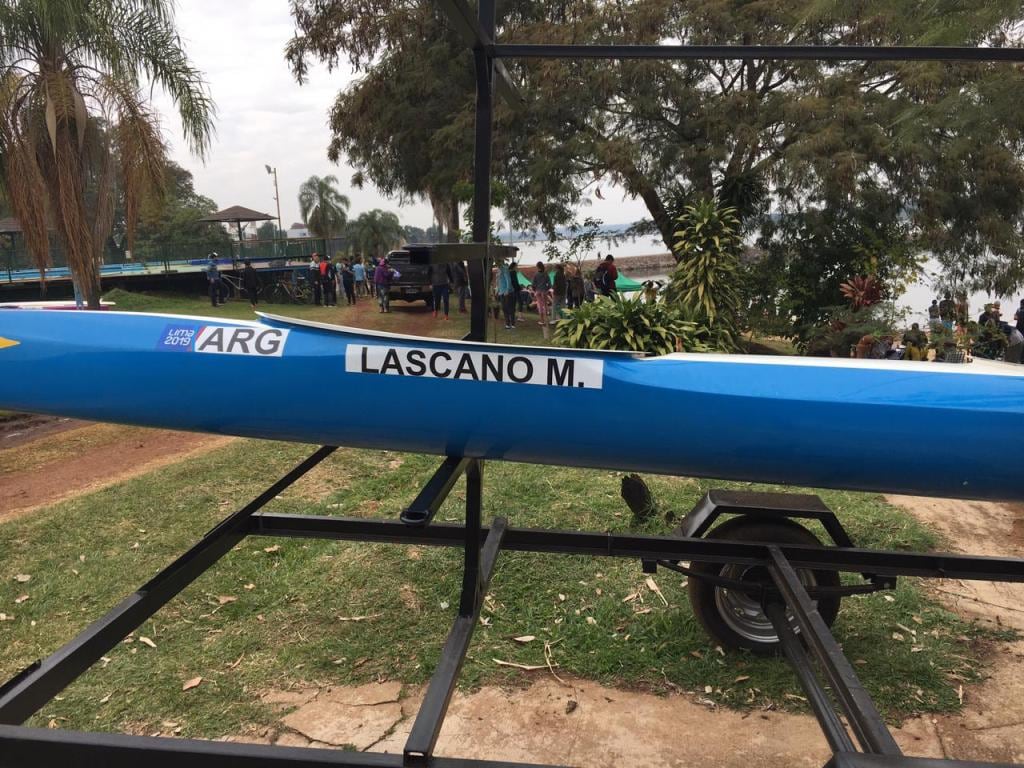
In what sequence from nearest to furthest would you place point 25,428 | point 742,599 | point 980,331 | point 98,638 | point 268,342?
point 98,638 → point 268,342 → point 742,599 → point 25,428 → point 980,331

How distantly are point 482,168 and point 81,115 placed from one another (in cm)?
679

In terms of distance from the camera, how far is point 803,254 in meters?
10.6

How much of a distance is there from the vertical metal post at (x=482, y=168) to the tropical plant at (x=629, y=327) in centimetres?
468

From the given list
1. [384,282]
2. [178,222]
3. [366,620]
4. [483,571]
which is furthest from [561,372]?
[178,222]

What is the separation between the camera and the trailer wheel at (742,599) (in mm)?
2893

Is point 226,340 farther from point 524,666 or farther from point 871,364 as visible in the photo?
point 871,364

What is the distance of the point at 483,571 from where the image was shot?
241 centimetres

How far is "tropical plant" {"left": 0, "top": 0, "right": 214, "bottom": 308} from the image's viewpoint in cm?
691

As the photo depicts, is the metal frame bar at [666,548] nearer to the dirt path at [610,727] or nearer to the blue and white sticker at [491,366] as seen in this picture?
the dirt path at [610,727]

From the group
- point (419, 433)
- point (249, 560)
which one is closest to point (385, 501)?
point (249, 560)

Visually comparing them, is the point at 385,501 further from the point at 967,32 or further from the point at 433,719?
the point at 967,32

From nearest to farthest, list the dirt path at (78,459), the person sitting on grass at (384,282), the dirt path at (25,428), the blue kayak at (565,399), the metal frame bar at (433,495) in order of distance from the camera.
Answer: the metal frame bar at (433,495)
the blue kayak at (565,399)
the dirt path at (78,459)
the dirt path at (25,428)
the person sitting on grass at (384,282)

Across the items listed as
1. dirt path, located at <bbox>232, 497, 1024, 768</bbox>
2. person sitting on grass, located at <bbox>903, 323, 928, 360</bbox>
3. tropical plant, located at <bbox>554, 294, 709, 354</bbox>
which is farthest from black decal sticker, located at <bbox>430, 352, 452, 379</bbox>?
person sitting on grass, located at <bbox>903, 323, 928, 360</bbox>

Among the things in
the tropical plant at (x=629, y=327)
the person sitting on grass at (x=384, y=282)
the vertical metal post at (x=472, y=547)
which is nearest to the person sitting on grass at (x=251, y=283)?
the person sitting on grass at (x=384, y=282)
